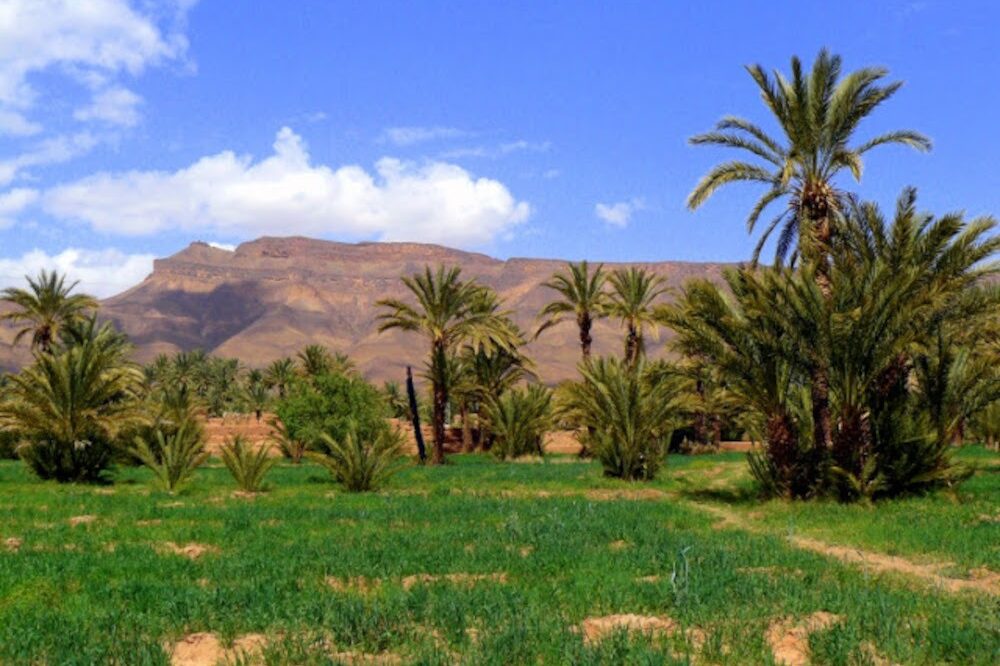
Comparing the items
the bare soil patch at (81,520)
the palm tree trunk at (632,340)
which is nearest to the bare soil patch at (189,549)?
the bare soil patch at (81,520)

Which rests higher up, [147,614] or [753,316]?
[753,316]

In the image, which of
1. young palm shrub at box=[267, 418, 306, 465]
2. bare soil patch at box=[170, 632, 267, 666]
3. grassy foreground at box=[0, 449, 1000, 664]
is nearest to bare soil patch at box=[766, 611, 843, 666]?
grassy foreground at box=[0, 449, 1000, 664]

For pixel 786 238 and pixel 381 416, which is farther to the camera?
pixel 381 416

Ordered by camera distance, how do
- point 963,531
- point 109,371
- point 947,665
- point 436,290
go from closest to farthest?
1. point 947,665
2. point 963,531
3. point 109,371
4. point 436,290

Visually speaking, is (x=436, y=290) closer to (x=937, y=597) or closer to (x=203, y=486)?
(x=203, y=486)

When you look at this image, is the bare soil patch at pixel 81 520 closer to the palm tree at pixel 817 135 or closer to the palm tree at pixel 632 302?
the palm tree at pixel 817 135

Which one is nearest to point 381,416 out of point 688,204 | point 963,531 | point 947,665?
point 688,204

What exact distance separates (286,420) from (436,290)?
895 centimetres

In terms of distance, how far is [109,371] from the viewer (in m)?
26.5

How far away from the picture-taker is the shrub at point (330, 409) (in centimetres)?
3647

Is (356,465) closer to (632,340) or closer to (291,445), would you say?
(291,445)

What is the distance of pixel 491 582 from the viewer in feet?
29.1

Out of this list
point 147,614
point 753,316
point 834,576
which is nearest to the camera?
point 147,614

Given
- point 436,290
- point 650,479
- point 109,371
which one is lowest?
point 650,479
